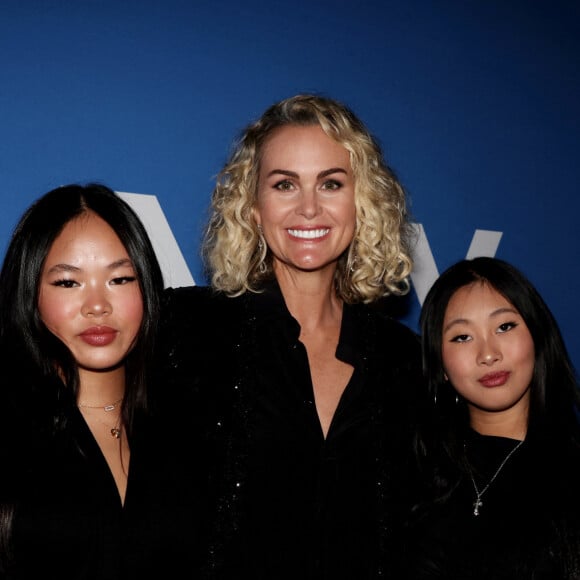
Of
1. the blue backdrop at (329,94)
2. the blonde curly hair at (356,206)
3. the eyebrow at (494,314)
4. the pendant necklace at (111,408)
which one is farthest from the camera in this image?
the blue backdrop at (329,94)

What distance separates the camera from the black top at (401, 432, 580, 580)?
6.71 feet

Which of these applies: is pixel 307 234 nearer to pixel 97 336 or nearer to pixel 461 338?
pixel 461 338

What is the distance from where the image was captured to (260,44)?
297cm

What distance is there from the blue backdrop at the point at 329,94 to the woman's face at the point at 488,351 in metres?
0.99

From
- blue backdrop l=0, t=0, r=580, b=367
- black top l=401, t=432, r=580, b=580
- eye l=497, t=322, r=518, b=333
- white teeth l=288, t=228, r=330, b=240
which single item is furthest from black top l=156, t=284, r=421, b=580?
blue backdrop l=0, t=0, r=580, b=367

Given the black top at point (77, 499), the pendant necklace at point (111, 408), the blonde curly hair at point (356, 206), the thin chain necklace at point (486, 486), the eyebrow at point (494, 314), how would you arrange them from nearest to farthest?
the black top at point (77, 499) < the pendant necklace at point (111, 408) < the thin chain necklace at point (486, 486) < the eyebrow at point (494, 314) < the blonde curly hair at point (356, 206)

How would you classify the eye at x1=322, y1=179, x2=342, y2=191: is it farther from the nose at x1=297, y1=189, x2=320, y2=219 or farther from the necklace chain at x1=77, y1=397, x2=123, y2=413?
the necklace chain at x1=77, y1=397, x2=123, y2=413

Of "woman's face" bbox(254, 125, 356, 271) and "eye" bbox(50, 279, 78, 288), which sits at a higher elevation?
"woman's face" bbox(254, 125, 356, 271)

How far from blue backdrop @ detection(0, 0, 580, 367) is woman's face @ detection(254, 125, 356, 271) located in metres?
0.52

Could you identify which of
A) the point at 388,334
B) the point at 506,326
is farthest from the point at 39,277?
the point at 506,326

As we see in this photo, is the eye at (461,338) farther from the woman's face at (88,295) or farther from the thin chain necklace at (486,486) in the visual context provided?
the woman's face at (88,295)

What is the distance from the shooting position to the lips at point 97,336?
6.49 feet

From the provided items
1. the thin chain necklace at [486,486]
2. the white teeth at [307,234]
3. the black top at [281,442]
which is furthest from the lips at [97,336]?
the thin chain necklace at [486,486]

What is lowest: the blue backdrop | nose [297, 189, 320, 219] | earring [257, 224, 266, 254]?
earring [257, 224, 266, 254]
